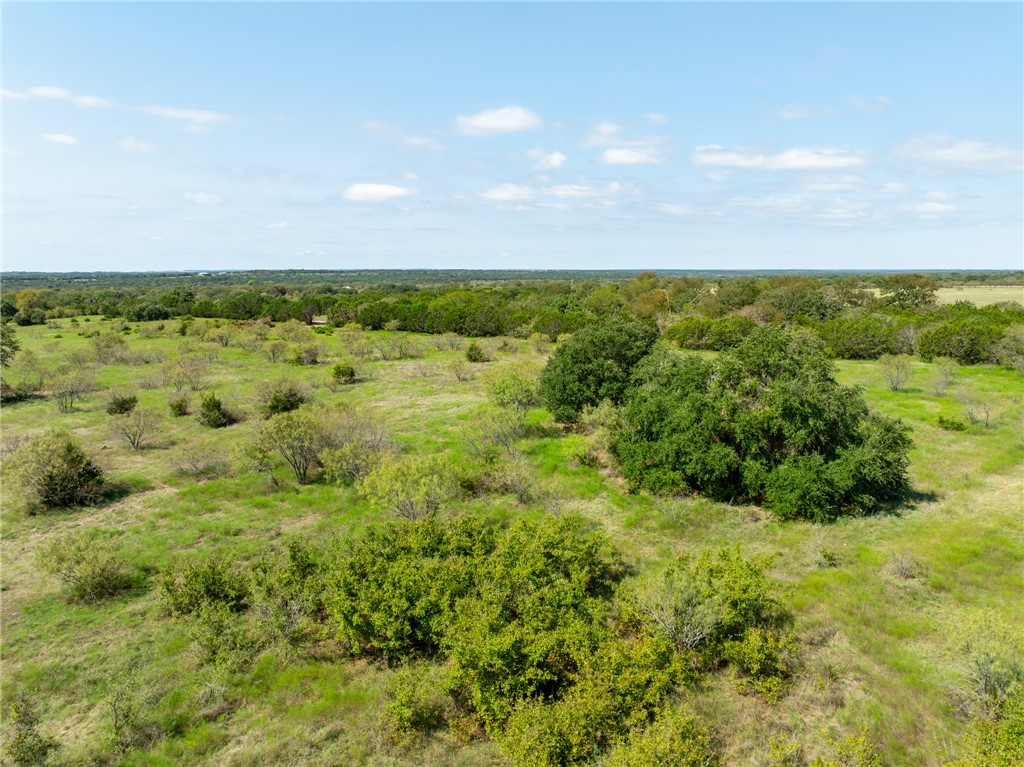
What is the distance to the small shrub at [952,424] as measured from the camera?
109 feet

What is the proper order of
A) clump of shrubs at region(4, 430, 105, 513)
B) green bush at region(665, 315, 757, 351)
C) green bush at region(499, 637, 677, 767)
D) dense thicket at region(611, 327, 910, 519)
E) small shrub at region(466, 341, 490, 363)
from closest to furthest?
1. green bush at region(499, 637, 677, 767)
2. dense thicket at region(611, 327, 910, 519)
3. clump of shrubs at region(4, 430, 105, 513)
4. small shrub at region(466, 341, 490, 363)
5. green bush at region(665, 315, 757, 351)

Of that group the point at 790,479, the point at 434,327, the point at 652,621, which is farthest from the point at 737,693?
the point at 434,327

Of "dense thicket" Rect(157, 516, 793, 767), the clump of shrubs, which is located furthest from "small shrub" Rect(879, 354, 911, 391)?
the clump of shrubs

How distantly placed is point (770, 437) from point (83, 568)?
90.3ft

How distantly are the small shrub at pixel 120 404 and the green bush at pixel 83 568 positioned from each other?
22.0m

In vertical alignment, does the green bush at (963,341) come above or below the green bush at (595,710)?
above

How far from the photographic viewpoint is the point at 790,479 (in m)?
22.0

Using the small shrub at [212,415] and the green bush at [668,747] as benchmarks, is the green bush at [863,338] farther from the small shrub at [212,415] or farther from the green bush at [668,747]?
the small shrub at [212,415]

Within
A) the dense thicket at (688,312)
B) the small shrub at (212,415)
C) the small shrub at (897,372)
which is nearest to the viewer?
the small shrub at (212,415)

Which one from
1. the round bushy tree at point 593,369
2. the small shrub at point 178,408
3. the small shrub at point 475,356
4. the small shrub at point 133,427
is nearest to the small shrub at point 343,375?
the small shrub at point 178,408

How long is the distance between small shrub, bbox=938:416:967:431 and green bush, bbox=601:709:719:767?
110 feet

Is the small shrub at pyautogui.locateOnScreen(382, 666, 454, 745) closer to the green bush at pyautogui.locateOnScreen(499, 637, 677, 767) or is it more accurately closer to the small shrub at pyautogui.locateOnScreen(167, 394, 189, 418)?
the green bush at pyautogui.locateOnScreen(499, 637, 677, 767)

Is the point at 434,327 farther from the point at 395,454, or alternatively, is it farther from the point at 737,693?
the point at 737,693

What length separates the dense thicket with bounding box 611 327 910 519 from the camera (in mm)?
21984
